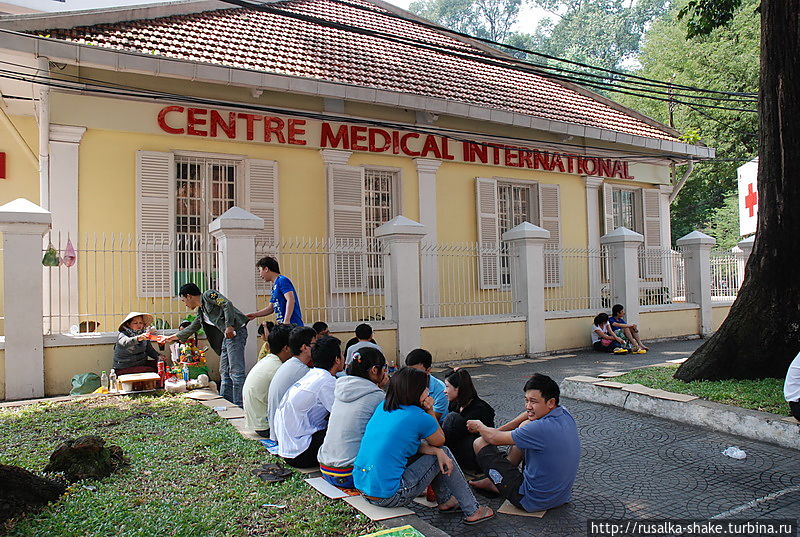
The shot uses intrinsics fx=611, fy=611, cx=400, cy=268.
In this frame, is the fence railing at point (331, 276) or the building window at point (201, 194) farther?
the building window at point (201, 194)

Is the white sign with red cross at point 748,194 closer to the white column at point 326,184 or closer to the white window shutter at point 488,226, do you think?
the white window shutter at point 488,226

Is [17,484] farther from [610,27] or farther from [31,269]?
[610,27]

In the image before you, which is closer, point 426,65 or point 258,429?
point 258,429

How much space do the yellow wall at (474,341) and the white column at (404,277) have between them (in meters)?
0.39

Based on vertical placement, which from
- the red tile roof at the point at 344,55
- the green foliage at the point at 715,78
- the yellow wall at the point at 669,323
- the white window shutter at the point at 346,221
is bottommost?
the yellow wall at the point at 669,323

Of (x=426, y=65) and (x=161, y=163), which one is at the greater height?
(x=426, y=65)

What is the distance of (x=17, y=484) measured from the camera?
3658mm

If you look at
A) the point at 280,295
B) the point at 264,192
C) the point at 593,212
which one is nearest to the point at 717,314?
the point at 593,212

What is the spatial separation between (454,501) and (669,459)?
81.2 inches

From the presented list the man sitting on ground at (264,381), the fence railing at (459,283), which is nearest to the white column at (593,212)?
the fence railing at (459,283)

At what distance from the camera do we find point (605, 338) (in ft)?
37.9

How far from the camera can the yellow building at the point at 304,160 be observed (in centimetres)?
877

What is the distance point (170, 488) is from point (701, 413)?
15.5ft

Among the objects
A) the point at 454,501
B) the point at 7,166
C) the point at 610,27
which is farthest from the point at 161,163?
the point at 610,27
